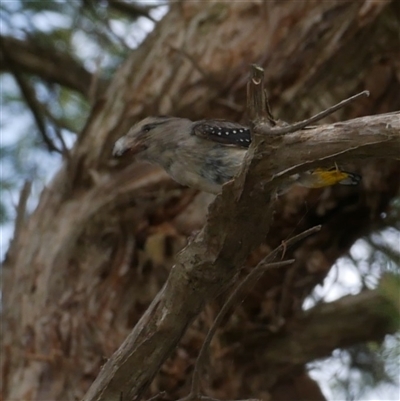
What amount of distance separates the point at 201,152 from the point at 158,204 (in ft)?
4.26

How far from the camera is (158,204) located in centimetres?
465

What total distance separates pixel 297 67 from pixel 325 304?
1.20 m

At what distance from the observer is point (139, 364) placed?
269cm

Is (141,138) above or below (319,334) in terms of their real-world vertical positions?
above

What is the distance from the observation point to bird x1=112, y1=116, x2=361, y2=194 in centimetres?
325

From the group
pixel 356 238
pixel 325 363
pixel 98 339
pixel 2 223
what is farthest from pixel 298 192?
pixel 2 223

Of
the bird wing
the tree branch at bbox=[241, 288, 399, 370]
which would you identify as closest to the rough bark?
the tree branch at bbox=[241, 288, 399, 370]

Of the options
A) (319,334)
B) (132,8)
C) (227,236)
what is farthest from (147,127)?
(132,8)

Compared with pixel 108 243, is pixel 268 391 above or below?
below

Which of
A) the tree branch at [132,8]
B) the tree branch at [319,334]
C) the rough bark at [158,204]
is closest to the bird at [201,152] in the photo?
the rough bark at [158,204]

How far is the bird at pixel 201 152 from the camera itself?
10.7ft

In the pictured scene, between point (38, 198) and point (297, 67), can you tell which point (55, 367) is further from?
point (297, 67)

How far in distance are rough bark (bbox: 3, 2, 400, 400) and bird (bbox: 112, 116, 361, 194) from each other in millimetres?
1029

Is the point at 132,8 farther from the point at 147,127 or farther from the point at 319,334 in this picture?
the point at 319,334
